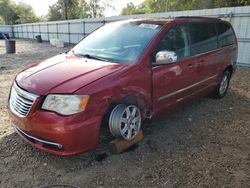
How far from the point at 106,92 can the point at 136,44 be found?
42.3 inches

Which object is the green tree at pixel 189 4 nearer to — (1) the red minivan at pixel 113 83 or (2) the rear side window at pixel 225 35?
(2) the rear side window at pixel 225 35

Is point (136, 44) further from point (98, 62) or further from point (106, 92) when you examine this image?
point (106, 92)

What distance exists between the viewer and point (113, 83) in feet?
10.00

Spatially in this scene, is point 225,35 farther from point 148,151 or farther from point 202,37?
point 148,151

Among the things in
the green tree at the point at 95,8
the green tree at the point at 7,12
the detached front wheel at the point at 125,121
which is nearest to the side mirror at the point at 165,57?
the detached front wheel at the point at 125,121

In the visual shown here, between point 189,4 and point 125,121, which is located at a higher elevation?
point 189,4

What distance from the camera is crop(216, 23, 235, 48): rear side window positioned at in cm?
534

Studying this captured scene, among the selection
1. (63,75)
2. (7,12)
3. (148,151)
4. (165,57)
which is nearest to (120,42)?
(165,57)

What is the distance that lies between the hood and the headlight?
7cm

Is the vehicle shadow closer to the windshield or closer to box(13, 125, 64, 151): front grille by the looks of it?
box(13, 125, 64, 151): front grille

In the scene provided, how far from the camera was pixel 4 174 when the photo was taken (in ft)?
9.73

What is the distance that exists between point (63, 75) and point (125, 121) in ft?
3.16

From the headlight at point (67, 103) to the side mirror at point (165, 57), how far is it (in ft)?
3.99

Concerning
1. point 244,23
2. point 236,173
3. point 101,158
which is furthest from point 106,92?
point 244,23
